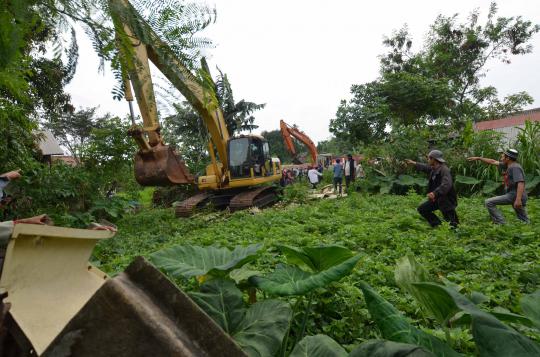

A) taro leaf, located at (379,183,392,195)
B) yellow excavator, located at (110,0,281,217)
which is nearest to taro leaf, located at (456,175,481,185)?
taro leaf, located at (379,183,392,195)

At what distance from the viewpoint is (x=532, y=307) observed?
1.24 meters

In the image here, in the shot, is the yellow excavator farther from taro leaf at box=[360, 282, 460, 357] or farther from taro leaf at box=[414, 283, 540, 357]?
taro leaf at box=[414, 283, 540, 357]

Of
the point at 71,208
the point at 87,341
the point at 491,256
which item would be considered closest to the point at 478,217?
the point at 491,256

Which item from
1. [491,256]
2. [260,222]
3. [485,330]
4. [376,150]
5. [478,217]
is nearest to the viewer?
[485,330]

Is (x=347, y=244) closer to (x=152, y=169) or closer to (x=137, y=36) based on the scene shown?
(x=137, y=36)

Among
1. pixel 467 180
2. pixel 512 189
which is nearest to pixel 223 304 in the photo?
pixel 512 189

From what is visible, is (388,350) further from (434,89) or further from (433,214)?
(434,89)

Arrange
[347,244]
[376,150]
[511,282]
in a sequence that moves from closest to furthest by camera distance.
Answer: [511,282]
[347,244]
[376,150]

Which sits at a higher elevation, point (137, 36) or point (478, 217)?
point (137, 36)

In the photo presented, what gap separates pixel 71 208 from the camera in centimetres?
761

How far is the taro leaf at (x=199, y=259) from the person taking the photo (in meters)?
1.98

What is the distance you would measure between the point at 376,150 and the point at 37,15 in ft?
42.9

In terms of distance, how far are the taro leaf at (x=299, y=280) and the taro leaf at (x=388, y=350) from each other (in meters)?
0.45

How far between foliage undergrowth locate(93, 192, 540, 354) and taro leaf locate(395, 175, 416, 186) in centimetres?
380
